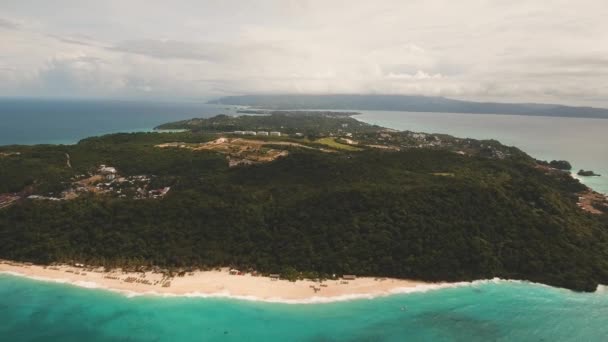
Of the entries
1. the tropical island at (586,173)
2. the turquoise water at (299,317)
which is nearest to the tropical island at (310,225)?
the turquoise water at (299,317)

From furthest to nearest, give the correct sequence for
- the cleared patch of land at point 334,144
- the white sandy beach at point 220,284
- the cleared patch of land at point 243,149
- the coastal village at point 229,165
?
the cleared patch of land at point 334,144 < the cleared patch of land at point 243,149 < the coastal village at point 229,165 < the white sandy beach at point 220,284

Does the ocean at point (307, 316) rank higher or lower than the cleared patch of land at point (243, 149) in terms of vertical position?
lower

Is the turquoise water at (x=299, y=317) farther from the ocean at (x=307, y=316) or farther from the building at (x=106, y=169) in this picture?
the building at (x=106, y=169)


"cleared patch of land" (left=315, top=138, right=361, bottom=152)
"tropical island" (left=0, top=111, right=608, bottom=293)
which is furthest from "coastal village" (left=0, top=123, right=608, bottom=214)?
"tropical island" (left=0, top=111, right=608, bottom=293)

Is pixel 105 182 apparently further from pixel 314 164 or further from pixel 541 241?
pixel 541 241

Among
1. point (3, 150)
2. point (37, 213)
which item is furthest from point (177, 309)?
point (3, 150)

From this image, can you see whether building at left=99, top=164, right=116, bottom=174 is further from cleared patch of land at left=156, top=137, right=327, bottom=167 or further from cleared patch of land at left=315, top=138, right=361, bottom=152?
cleared patch of land at left=315, top=138, right=361, bottom=152
